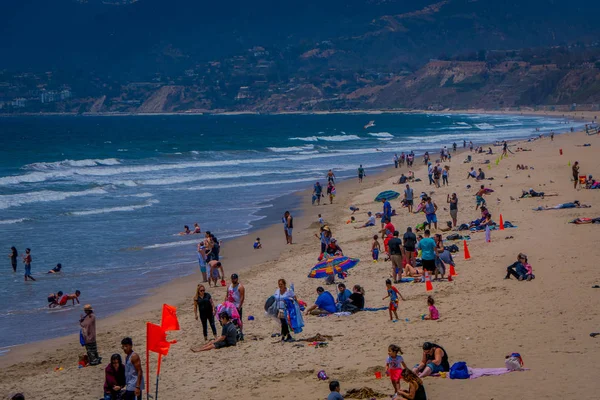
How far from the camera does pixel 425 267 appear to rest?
1603cm

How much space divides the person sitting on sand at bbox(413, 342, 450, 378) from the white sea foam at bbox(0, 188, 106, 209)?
101 ft

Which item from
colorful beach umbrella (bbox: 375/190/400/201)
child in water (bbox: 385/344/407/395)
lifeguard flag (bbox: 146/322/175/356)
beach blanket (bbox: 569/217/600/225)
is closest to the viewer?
child in water (bbox: 385/344/407/395)

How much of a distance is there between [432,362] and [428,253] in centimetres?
566

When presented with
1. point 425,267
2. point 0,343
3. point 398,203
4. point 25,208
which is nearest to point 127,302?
point 0,343

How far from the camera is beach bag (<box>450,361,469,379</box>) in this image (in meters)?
10.1

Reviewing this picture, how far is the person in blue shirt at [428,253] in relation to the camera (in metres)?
15.6

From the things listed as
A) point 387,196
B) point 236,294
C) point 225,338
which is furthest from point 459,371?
point 387,196

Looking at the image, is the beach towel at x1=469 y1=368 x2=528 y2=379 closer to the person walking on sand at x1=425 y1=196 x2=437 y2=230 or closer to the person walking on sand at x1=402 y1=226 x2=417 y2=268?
the person walking on sand at x1=402 y1=226 x2=417 y2=268

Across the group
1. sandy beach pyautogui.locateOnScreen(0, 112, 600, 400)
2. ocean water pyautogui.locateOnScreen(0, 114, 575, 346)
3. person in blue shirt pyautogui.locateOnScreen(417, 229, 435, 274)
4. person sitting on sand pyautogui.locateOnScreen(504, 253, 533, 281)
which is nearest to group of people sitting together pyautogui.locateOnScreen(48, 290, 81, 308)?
ocean water pyautogui.locateOnScreen(0, 114, 575, 346)

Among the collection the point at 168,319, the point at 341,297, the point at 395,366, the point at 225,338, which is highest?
the point at 168,319

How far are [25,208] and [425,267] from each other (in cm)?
2539

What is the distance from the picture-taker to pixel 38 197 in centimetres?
4000

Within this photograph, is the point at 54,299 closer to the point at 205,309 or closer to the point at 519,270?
the point at 205,309

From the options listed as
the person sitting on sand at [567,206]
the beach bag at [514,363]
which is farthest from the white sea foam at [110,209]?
the beach bag at [514,363]
